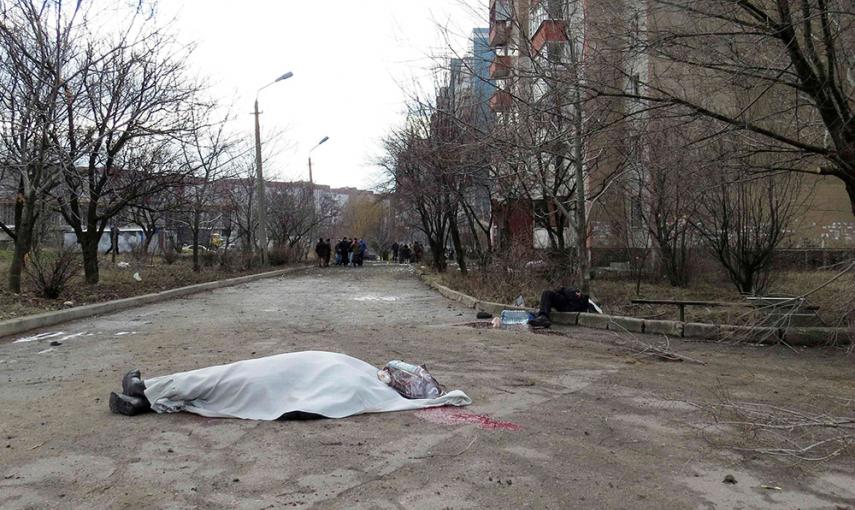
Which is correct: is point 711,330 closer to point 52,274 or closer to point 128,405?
point 128,405

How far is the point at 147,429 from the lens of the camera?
458 cm

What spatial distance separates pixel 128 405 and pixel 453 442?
8.45 feet

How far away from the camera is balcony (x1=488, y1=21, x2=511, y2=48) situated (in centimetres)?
1034

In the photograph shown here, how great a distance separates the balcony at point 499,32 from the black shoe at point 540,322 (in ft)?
14.9

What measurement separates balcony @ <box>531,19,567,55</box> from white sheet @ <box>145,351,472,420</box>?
6213mm

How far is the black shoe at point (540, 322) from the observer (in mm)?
10273

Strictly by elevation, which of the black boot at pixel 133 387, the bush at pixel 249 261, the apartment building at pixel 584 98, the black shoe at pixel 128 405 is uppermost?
the apartment building at pixel 584 98

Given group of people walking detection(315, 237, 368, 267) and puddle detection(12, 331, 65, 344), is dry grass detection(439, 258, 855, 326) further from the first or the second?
group of people walking detection(315, 237, 368, 267)

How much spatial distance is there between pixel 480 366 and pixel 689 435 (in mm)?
2830

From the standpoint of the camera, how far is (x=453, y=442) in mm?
4359

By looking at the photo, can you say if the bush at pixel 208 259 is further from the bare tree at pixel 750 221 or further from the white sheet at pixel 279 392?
the white sheet at pixel 279 392

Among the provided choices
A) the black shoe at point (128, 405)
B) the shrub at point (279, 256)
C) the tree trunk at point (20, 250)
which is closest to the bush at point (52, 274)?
the tree trunk at point (20, 250)

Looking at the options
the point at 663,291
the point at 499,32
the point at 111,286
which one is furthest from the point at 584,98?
the point at 111,286

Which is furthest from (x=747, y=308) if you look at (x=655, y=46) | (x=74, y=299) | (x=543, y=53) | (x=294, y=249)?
(x=294, y=249)
